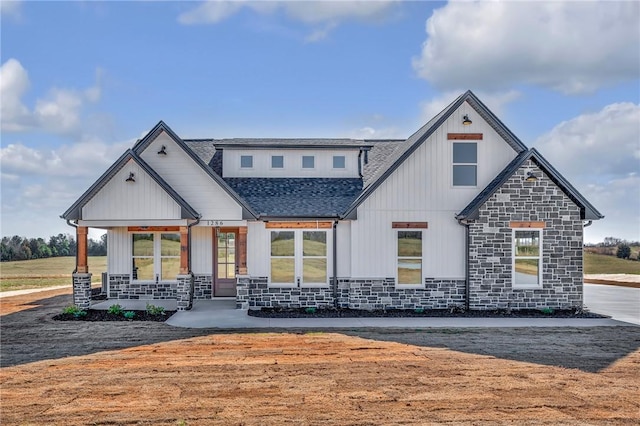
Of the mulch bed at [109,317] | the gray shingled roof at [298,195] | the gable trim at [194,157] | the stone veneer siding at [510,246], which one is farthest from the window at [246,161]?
the stone veneer siding at [510,246]

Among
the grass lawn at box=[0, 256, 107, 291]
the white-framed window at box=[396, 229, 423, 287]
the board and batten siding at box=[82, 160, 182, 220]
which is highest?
the board and batten siding at box=[82, 160, 182, 220]

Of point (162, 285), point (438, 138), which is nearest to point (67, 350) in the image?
point (162, 285)

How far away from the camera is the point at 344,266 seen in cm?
1470

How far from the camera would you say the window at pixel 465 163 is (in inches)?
579

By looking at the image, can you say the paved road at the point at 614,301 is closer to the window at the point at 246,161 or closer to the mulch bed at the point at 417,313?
the mulch bed at the point at 417,313

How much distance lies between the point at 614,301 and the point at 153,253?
716 inches

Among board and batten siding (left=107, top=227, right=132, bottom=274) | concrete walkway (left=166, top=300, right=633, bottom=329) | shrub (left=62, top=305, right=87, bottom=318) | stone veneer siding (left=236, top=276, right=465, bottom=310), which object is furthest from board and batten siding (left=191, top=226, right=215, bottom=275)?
shrub (left=62, top=305, right=87, bottom=318)

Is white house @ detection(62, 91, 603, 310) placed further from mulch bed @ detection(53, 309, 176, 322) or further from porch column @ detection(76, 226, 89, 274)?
mulch bed @ detection(53, 309, 176, 322)

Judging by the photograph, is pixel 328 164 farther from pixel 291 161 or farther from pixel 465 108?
pixel 465 108

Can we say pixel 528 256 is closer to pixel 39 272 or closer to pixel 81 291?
pixel 81 291

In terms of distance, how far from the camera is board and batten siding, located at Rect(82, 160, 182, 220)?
1391 centimetres

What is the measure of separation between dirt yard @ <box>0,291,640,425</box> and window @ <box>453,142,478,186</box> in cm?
527

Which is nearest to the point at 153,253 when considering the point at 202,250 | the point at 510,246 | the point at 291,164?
the point at 202,250

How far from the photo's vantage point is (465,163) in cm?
1473
